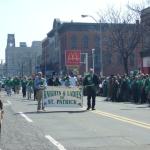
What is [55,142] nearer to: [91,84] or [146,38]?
[91,84]

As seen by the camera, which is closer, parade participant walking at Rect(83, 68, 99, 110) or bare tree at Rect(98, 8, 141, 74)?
parade participant walking at Rect(83, 68, 99, 110)

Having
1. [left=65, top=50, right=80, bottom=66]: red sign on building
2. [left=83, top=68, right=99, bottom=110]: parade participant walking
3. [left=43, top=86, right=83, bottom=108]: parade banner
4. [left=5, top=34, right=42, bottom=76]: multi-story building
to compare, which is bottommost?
[left=43, top=86, right=83, bottom=108]: parade banner

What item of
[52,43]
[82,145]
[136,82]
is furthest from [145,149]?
[52,43]

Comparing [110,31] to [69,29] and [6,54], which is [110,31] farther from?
[6,54]

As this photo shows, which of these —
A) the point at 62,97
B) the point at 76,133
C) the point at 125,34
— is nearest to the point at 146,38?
the point at 125,34

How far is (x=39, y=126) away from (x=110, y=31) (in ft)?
154

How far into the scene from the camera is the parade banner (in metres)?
25.2

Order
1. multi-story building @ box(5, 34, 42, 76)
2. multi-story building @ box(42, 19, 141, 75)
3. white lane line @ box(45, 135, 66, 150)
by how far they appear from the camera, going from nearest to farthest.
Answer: white lane line @ box(45, 135, 66, 150) < multi-story building @ box(42, 19, 141, 75) < multi-story building @ box(5, 34, 42, 76)

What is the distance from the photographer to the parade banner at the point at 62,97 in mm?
25156

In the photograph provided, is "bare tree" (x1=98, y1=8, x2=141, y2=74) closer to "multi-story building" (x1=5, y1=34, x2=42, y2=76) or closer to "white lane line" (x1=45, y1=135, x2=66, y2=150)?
"white lane line" (x1=45, y1=135, x2=66, y2=150)

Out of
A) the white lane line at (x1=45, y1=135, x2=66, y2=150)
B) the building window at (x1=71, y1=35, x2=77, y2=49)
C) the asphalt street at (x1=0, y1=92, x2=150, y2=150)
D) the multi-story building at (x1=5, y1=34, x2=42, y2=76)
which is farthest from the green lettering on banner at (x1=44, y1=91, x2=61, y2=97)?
the multi-story building at (x1=5, y1=34, x2=42, y2=76)

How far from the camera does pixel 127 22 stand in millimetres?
64688

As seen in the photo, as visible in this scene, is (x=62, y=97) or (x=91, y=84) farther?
(x=62, y=97)

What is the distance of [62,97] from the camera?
82.9ft
